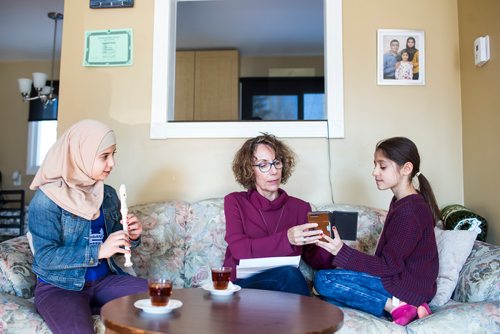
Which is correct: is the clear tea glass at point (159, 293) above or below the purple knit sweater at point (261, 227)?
below

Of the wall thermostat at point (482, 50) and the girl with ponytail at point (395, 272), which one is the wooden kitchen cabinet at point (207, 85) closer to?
the wall thermostat at point (482, 50)

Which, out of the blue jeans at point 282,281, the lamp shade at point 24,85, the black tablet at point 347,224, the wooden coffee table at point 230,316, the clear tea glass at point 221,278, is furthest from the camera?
the lamp shade at point 24,85

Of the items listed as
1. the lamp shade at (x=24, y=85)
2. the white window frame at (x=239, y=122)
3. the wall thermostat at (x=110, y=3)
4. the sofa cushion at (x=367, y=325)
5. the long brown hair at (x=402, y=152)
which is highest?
the wall thermostat at (x=110, y=3)

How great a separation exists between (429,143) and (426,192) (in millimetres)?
807

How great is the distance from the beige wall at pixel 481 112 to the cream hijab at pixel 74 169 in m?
1.87

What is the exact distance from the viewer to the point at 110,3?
2.74 meters

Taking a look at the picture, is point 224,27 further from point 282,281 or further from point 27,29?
point 282,281

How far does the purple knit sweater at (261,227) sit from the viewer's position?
173cm

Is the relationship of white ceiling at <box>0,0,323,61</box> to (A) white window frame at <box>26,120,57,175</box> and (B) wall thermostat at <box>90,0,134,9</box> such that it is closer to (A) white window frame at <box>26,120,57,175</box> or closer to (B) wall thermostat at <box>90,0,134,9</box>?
(A) white window frame at <box>26,120,57,175</box>

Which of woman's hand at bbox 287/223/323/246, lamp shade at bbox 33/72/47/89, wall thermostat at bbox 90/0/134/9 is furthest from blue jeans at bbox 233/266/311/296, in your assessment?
→ lamp shade at bbox 33/72/47/89

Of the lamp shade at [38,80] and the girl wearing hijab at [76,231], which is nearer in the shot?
the girl wearing hijab at [76,231]

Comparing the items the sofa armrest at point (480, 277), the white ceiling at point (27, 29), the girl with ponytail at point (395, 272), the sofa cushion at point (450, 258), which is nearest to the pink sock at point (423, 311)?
the girl with ponytail at point (395, 272)

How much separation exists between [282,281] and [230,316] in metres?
0.52

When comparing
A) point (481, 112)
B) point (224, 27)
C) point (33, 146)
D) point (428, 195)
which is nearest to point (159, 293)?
point (428, 195)
